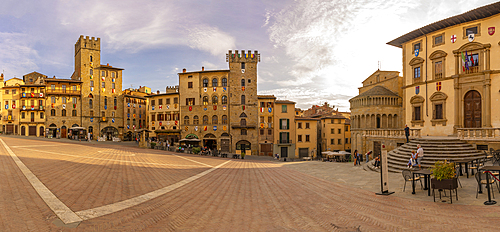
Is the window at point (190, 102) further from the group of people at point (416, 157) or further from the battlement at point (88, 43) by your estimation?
the group of people at point (416, 157)

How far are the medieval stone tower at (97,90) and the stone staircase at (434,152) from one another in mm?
57918

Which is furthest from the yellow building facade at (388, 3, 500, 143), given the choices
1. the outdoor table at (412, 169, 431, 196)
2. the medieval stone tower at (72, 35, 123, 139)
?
the medieval stone tower at (72, 35, 123, 139)

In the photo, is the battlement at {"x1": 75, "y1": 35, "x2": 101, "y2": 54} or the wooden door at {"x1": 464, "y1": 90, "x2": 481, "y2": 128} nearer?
the wooden door at {"x1": 464, "y1": 90, "x2": 481, "y2": 128}

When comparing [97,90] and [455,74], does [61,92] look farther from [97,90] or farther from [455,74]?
[455,74]

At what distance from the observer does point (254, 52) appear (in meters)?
47.9

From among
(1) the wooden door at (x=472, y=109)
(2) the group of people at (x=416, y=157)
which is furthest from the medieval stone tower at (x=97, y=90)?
(1) the wooden door at (x=472, y=109)

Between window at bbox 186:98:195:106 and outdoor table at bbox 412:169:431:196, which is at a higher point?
window at bbox 186:98:195:106

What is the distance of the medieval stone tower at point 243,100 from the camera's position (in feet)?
151

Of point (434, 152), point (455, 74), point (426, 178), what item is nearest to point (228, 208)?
point (426, 178)

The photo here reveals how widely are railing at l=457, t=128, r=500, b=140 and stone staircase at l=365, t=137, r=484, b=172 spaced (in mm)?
758

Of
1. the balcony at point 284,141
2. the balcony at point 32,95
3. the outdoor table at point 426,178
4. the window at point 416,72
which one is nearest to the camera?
the outdoor table at point 426,178

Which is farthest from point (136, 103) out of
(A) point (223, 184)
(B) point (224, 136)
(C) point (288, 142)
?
(A) point (223, 184)

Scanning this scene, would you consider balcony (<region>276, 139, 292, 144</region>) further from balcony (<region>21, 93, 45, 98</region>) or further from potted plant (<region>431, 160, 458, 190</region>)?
balcony (<region>21, 93, 45, 98</region>)

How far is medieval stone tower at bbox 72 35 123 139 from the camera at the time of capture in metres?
53.8
